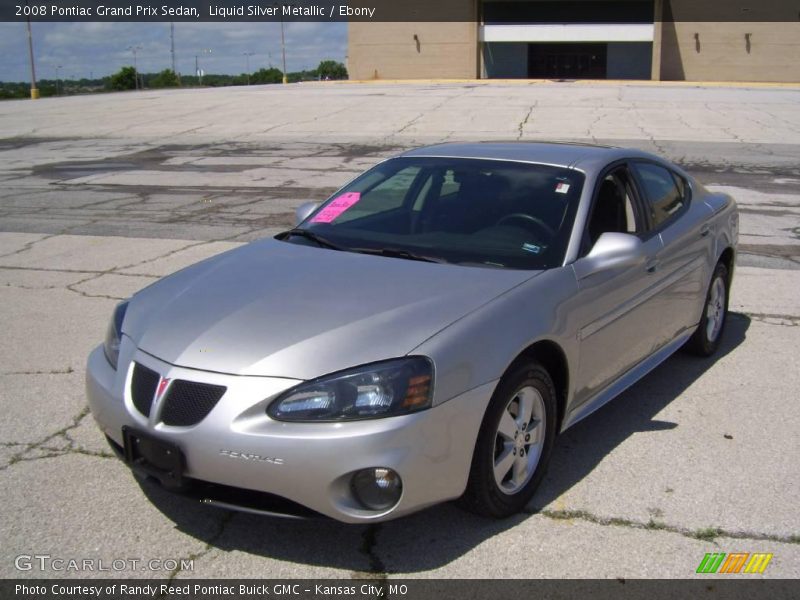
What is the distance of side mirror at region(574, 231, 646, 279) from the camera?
166 inches

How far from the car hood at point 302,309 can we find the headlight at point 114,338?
72 mm

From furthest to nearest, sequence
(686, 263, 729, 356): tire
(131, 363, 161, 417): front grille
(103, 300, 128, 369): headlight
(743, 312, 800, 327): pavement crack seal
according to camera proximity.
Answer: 1. (743, 312, 800, 327): pavement crack seal
2. (686, 263, 729, 356): tire
3. (103, 300, 128, 369): headlight
4. (131, 363, 161, 417): front grille

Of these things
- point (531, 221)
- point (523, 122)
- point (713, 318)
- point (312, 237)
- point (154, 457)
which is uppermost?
point (531, 221)

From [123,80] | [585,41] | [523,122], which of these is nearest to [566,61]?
[585,41]

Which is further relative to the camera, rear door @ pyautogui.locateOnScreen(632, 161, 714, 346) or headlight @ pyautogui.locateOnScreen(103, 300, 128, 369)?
rear door @ pyautogui.locateOnScreen(632, 161, 714, 346)

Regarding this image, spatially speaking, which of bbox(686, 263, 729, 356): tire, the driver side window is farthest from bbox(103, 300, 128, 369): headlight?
bbox(686, 263, 729, 356): tire

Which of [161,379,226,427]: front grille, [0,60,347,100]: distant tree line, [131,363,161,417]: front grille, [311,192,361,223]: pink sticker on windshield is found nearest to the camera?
[161,379,226,427]: front grille

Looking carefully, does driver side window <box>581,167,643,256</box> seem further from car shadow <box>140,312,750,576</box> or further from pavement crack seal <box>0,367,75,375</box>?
pavement crack seal <box>0,367,75,375</box>

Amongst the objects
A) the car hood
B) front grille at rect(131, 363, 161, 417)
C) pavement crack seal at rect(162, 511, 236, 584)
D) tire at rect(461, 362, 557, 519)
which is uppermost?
the car hood

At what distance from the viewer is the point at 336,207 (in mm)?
5016

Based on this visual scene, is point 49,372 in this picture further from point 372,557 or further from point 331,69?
point 331,69

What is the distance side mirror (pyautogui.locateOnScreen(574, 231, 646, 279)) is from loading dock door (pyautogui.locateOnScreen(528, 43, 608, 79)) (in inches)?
2287

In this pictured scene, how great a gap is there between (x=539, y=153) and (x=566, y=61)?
58.7 meters

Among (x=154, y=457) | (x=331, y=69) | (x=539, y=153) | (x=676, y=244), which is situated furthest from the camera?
(x=331, y=69)
